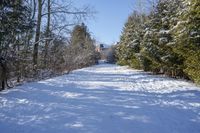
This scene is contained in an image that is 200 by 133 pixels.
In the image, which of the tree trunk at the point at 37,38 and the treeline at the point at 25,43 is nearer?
the treeline at the point at 25,43

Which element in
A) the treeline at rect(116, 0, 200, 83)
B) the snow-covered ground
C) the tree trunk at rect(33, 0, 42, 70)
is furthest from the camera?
the tree trunk at rect(33, 0, 42, 70)

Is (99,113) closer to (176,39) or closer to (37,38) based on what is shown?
(176,39)

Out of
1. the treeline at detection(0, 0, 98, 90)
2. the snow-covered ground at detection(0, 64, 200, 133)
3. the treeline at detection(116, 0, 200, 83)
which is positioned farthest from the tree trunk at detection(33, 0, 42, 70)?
the snow-covered ground at detection(0, 64, 200, 133)

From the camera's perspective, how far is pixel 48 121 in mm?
6996

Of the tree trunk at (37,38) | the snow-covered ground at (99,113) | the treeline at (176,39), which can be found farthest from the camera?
the tree trunk at (37,38)

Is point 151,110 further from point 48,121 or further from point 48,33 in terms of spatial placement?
point 48,33

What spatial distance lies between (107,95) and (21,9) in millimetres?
5534

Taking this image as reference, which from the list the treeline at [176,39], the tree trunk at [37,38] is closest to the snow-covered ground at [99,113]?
the treeline at [176,39]

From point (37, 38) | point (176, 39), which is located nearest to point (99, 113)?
point (176, 39)

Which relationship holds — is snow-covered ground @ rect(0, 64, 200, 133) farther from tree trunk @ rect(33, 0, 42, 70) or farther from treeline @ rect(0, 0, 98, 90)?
tree trunk @ rect(33, 0, 42, 70)

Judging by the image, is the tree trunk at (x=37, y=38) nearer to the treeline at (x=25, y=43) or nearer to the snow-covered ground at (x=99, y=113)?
the treeline at (x=25, y=43)

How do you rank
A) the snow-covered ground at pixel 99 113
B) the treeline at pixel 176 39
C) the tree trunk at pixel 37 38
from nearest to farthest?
the snow-covered ground at pixel 99 113, the treeline at pixel 176 39, the tree trunk at pixel 37 38

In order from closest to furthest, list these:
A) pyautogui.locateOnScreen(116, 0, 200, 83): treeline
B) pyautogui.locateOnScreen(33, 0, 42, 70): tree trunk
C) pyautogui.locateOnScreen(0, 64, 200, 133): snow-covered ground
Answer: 1. pyautogui.locateOnScreen(0, 64, 200, 133): snow-covered ground
2. pyautogui.locateOnScreen(116, 0, 200, 83): treeline
3. pyautogui.locateOnScreen(33, 0, 42, 70): tree trunk

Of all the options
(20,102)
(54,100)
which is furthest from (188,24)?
(20,102)
